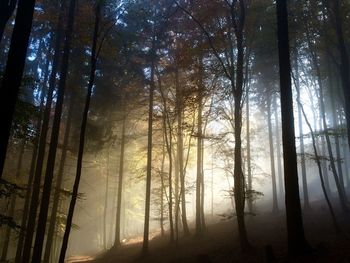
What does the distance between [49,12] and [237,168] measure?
35.9 feet

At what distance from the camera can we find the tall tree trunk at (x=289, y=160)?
32.1 ft

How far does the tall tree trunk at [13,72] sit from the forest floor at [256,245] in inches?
311

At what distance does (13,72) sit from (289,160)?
778 centimetres

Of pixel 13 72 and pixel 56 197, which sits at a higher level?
pixel 13 72

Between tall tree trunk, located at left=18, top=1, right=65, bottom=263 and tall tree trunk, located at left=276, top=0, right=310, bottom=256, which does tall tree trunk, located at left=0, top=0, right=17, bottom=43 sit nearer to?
tall tree trunk, located at left=18, top=1, right=65, bottom=263

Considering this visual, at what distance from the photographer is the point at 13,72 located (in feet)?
25.7

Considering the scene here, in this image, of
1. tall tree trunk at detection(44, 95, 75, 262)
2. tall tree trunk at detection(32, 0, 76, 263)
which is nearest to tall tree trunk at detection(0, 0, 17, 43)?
tall tree trunk at detection(32, 0, 76, 263)

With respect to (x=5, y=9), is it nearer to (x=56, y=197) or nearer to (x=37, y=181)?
(x=37, y=181)

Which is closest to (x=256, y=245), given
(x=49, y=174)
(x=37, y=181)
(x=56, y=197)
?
(x=49, y=174)

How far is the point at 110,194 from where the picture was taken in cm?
4262

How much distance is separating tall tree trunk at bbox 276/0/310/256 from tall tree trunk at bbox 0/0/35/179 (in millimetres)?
7454

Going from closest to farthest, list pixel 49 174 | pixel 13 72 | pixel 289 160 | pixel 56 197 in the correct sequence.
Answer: pixel 13 72 < pixel 289 160 < pixel 49 174 < pixel 56 197

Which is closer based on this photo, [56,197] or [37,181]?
[37,181]

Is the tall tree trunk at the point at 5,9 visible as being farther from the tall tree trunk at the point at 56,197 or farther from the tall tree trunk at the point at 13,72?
the tall tree trunk at the point at 56,197
